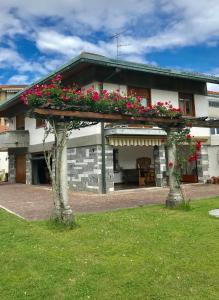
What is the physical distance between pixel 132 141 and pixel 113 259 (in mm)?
12379

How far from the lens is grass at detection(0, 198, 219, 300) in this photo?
15.8 ft

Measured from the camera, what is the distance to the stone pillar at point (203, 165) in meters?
21.9

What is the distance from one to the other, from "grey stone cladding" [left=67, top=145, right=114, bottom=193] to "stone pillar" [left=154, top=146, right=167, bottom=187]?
3.72 metres

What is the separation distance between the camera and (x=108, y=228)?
8.74 metres

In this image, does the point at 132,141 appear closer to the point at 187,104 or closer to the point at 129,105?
the point at 187,104

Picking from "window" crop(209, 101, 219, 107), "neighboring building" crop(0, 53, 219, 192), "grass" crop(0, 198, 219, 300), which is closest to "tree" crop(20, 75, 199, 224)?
"grass" crop(0, 198, 219, 300)

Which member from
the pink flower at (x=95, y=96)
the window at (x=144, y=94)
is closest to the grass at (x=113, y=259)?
the pink flower at (x=95, y=96)

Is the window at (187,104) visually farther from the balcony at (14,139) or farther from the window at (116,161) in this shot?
the balcony at (14,139)

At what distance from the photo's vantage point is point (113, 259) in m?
6.21

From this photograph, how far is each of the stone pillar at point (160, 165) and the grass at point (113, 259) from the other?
9.91 m

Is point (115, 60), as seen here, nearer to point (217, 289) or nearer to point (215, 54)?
point (215, 54)

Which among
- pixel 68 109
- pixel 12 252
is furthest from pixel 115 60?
pixel 12 252

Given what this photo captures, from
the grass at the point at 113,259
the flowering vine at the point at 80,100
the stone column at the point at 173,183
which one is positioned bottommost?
the grass at the point at 113,259

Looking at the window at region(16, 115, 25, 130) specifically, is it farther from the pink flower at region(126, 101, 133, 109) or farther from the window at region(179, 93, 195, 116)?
the pink flower at region(126, 101, 133, 109)
